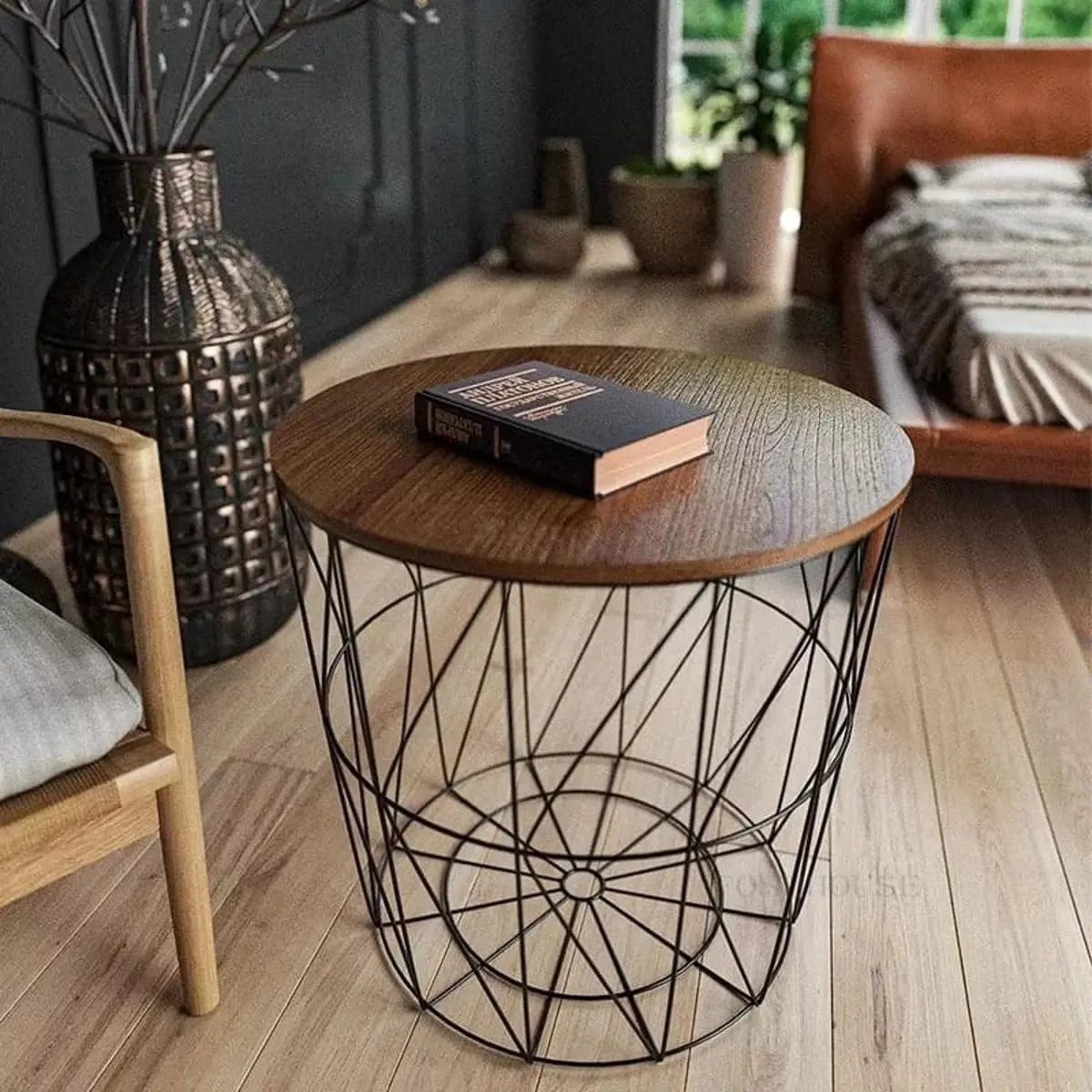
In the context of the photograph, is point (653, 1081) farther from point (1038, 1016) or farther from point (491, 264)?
point (491, 264)

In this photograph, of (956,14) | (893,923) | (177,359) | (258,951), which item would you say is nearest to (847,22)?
(956,14)

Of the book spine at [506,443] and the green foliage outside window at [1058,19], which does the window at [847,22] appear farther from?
the book spine at [506,443]

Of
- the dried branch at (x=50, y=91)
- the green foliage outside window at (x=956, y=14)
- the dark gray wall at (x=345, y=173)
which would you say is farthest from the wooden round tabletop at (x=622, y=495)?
the green foliage outside window at (x=956, y=14)

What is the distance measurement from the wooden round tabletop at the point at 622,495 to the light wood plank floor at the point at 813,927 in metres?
0.50

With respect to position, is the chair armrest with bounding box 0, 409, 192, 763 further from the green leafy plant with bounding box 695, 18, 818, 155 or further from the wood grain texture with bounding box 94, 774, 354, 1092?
the green leafy plant with bounding box 695, 18, 818, 155

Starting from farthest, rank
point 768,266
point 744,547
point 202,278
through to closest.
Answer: point 768,266
point 202,278
point 744,547

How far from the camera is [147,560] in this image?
101 cm

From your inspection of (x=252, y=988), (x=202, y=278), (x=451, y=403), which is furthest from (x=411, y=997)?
(x=202, y=278)

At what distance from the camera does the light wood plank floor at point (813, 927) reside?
1.13 metres

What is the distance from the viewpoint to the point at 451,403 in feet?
3.60

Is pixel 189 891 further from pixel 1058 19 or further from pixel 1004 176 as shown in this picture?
pixel 1058 19

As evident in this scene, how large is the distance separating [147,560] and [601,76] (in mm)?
4008

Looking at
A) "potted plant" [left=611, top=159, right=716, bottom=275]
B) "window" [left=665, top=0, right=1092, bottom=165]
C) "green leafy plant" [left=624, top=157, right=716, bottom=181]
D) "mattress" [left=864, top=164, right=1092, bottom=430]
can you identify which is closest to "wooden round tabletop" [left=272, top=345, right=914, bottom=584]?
"mattress" [left=864, top=164, right=1092, bottom=430]

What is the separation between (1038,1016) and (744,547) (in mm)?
617
